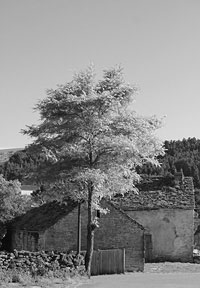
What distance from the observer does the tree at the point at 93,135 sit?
77.3 feet

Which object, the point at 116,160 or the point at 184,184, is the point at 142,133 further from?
the point at 184,184

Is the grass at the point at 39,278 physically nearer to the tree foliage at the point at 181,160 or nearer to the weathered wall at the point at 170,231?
the weathered wall at the point at 170,231

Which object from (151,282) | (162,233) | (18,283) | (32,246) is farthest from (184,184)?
(18,283)

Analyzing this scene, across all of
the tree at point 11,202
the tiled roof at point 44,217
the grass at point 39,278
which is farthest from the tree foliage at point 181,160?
the grass at point 39,278

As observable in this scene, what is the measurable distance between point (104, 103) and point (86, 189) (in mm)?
4551

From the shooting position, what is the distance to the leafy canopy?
23.6m

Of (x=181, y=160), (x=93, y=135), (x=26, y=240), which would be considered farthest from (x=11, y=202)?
(x=181, y=160)

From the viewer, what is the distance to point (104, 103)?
77.3 feet

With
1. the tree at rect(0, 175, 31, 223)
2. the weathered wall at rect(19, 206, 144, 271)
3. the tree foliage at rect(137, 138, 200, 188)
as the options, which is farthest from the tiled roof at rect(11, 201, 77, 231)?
the tree foliage at rect(137, 138, 200, 188)

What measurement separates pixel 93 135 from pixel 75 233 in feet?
32.6

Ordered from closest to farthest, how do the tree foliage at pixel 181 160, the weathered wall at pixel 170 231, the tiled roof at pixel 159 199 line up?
the weathered wall at pixel 170 231, the tiled roof at pixel 159 199, the tree foliage at pixel 181 160

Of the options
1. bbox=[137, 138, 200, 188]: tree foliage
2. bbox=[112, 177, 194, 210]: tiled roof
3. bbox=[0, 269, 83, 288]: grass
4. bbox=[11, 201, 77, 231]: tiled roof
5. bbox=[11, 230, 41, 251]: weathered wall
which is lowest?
bbox=[0, 269, 83, 288]: grass

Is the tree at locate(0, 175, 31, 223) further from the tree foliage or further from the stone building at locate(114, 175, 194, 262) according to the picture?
the tree foliage

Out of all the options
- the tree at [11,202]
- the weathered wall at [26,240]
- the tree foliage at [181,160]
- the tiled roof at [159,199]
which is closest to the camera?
the weathered wall at [26,240]
